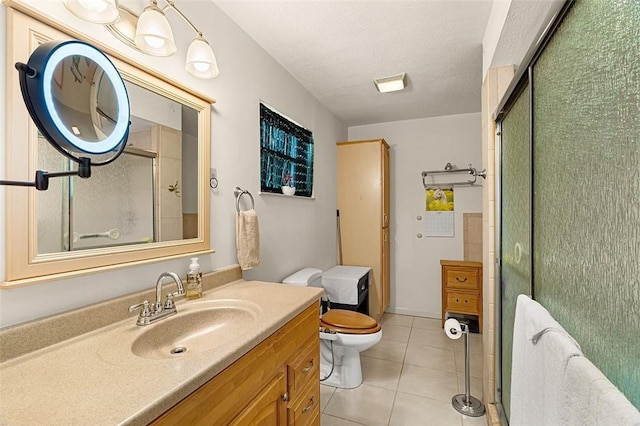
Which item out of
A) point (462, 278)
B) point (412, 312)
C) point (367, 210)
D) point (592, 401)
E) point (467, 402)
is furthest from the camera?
A: point (412, 312)

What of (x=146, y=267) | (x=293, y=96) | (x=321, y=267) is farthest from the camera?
(x=321, y=267)

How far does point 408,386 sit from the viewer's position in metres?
2.06

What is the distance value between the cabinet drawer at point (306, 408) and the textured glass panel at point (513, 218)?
964mm

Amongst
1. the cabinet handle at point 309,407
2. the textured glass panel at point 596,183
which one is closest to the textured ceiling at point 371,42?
the textured glass panel at point 596,183

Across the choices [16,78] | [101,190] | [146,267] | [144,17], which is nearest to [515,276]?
[146,267]

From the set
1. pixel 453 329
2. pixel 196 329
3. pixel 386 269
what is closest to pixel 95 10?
pixel 196 329

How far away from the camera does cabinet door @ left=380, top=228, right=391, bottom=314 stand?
3.22 meters

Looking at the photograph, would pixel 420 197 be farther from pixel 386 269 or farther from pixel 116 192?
pixel 116 192

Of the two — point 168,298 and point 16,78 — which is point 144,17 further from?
point 168,298

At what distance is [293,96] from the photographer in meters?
2.36

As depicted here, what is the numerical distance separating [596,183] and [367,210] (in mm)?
2524

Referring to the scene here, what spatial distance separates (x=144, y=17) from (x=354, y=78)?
1684 mm

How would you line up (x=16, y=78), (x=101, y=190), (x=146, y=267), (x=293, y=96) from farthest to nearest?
(x=293, y=96)
(x=146, y=267)
(x=101, y=190)
(x=16, y=78)

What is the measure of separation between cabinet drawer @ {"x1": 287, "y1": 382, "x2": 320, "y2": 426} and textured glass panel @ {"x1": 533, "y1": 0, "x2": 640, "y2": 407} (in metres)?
0.98
